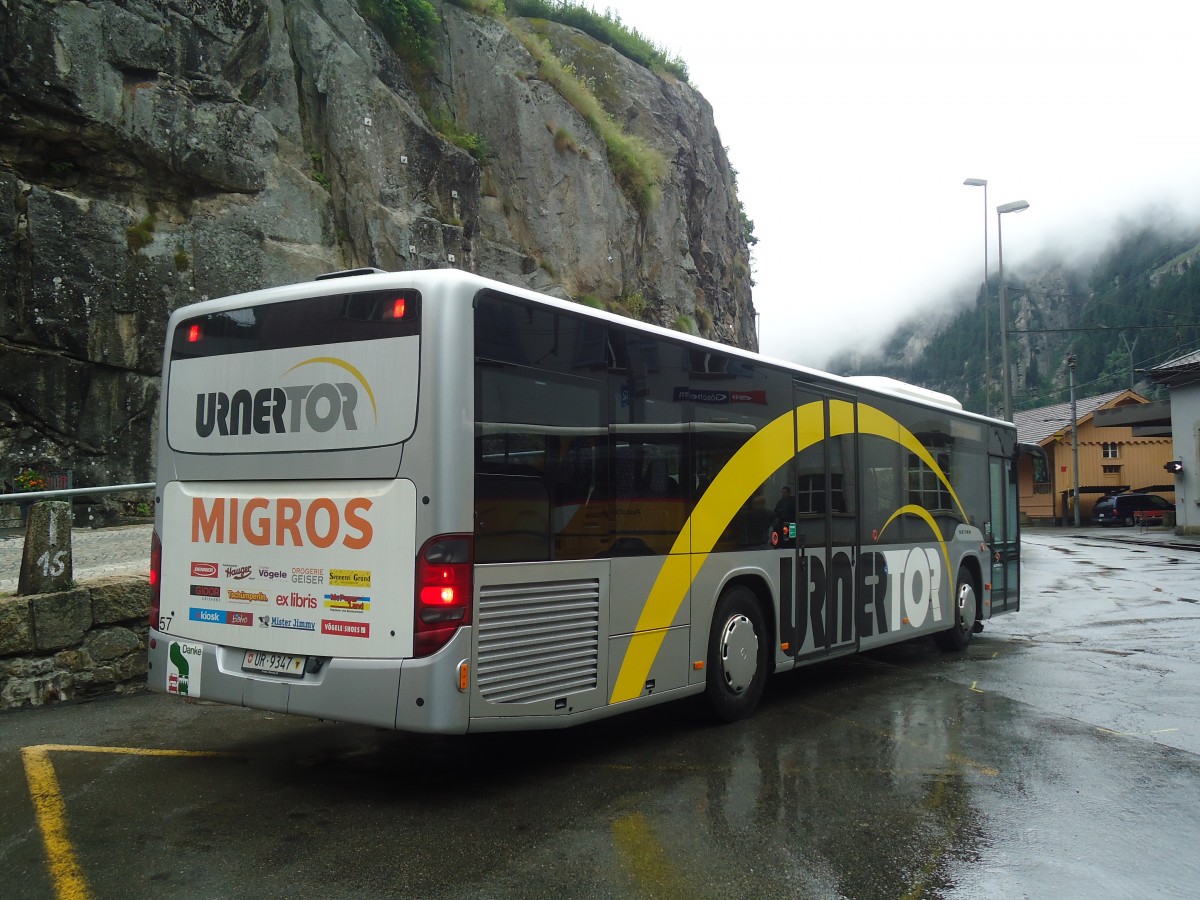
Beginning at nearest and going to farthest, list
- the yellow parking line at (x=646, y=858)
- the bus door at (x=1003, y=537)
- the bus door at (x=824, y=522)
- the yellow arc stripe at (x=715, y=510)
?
the yellow parking line at (x=646, y=858) < the yellow arc stripe at (x=715, y=510) < the bus door at (x=824, y=522) < the bus door at (x=1003, y=537)

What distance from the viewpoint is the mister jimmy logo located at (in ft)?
18.5

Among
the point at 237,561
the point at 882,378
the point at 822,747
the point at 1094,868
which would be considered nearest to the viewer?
the point at 1094,868

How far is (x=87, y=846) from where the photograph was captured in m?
4.71

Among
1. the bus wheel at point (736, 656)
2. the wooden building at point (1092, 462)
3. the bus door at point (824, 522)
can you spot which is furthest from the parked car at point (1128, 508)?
the bus wheel at point (736, 656)

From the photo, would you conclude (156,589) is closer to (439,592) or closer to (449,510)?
(439,592)

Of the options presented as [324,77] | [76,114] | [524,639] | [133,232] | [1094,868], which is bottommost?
[1094,868]

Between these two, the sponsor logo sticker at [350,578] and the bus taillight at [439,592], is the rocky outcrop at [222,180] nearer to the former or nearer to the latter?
the sponsor logo sticker at [350,578]

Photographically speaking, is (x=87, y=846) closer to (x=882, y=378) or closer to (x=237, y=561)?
(x=237, y=561)

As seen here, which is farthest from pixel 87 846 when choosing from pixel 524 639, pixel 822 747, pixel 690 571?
pixel 822 747

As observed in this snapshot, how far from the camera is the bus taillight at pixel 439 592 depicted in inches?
207

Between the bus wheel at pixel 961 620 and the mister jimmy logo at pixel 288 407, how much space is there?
26.6 feet

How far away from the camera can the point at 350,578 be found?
550cm

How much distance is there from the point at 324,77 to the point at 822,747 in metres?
18.8

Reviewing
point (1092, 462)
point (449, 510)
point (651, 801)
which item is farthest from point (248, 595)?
point (1092, 462)
